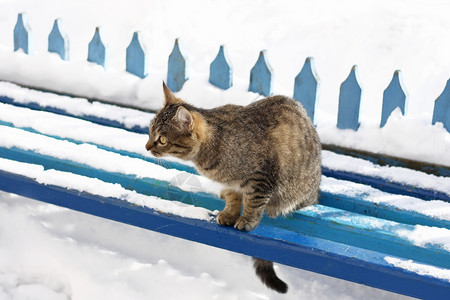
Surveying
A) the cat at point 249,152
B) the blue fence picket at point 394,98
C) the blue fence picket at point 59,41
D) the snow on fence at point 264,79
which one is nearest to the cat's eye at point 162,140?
the cat at point 249,152

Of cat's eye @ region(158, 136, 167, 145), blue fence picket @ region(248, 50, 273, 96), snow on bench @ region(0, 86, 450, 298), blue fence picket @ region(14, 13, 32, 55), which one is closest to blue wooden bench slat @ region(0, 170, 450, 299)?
snow on bench @ region(0, 86, 450, 298)

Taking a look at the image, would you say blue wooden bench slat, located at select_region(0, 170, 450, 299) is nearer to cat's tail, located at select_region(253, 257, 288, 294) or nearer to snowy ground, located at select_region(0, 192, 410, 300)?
cat's tail, located at select_region(253, 257, 288, 294)

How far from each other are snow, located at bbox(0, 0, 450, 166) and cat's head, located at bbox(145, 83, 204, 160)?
132 centimetres

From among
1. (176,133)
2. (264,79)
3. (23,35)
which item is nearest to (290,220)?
(176,133)

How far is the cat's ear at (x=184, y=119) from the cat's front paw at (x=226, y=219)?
1.35 feet

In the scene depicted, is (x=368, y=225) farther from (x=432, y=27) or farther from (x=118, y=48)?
(x=118, y=48)

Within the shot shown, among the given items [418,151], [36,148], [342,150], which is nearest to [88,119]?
[36,148]

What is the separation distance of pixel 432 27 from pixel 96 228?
3655 millimetres

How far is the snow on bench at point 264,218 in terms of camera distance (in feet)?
8.96

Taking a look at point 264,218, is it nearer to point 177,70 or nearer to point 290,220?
point 290,220

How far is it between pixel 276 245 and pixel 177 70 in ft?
5.82

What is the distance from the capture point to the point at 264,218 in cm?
301

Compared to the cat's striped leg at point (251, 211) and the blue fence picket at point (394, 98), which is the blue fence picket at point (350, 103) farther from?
the cat's striped leg at point (251, 211)

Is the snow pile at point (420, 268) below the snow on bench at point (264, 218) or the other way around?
below
